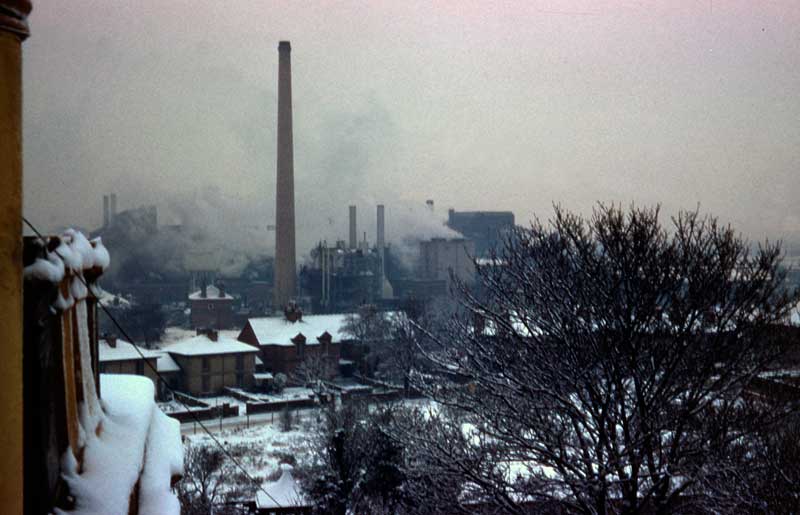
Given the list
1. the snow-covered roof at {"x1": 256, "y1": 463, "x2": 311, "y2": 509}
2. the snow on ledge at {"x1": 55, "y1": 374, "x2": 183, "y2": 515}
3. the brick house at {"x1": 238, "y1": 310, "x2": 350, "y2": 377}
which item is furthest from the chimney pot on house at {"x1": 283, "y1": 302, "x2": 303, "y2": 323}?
the snow on ledge at {"x1": 55, "y1": 374, "x2": 183, "y2": 515}

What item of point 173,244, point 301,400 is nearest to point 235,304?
point 173,244

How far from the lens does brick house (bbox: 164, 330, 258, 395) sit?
3616cm

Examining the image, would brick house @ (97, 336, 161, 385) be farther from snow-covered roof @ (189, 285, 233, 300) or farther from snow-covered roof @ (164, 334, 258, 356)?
snow-covered roof @ (189, 285, 233, 300)

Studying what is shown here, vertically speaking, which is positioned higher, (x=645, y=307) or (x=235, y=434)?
(x=645, y=307)

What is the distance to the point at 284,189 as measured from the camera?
50625 millimetres

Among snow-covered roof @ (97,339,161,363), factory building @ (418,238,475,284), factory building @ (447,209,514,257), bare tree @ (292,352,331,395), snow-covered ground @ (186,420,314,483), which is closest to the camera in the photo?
snow-covered ground @ (186,420,314,483)

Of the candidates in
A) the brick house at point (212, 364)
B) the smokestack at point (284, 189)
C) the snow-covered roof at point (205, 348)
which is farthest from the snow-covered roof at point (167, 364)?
the smokestack at point (284, 189)

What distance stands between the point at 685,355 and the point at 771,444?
180 cm

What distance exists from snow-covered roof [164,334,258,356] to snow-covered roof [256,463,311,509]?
18742 mm

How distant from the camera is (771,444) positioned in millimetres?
9883

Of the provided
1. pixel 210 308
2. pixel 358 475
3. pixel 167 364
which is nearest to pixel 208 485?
pixel 358 475

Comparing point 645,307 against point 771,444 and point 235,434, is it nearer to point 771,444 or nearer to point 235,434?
point 771,444

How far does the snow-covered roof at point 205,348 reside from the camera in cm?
Answer: 3638

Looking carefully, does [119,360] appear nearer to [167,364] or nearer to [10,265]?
[167,364]
